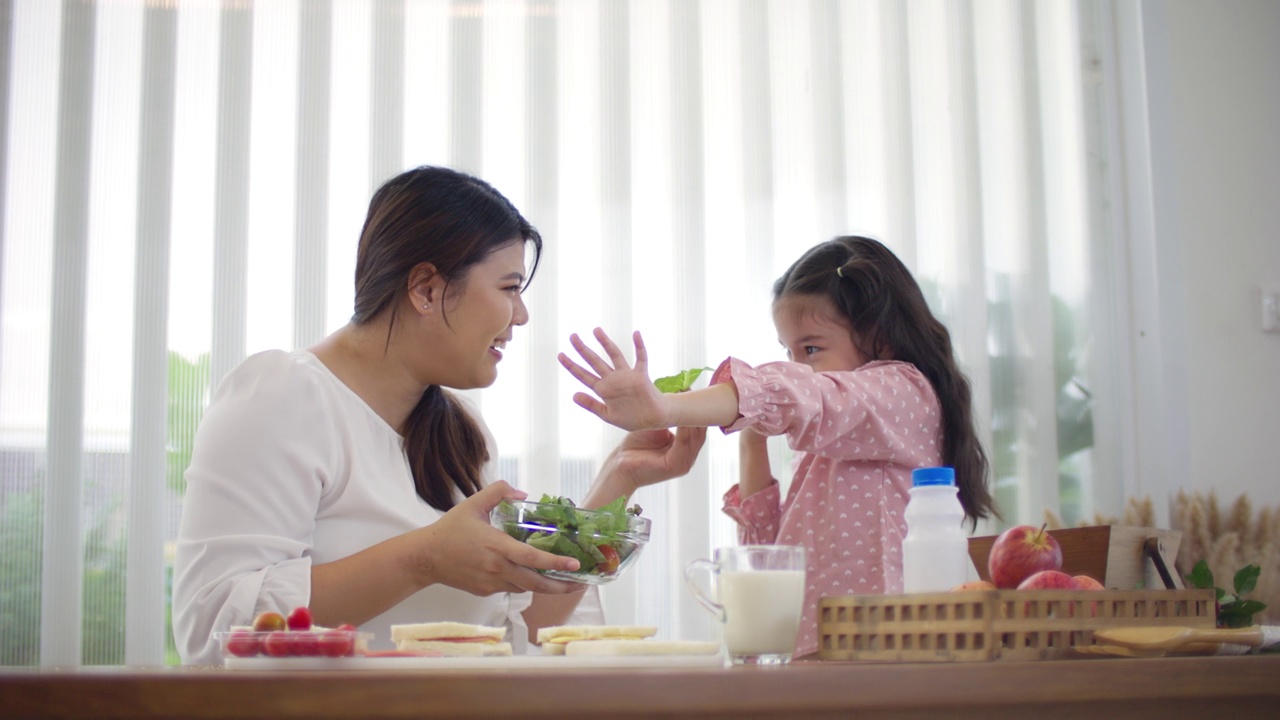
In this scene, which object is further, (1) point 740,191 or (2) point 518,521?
(1) point 740,191

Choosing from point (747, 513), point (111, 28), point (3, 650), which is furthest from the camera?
point (111, 28)

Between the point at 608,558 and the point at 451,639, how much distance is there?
0.22 m

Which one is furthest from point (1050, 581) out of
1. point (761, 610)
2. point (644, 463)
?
point (644, 463)

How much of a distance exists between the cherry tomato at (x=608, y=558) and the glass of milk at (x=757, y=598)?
0.23 m

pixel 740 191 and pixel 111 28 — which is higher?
pixel 111 28

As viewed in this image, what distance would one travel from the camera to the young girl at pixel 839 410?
132 centimetres

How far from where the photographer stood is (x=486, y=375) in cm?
162

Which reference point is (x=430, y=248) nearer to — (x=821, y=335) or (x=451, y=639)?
(x=821, y=335)

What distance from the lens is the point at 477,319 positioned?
1.57 m

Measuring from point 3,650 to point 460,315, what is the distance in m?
1.09

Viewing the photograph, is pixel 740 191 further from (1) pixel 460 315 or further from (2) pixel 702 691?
(2) pixel 702 691

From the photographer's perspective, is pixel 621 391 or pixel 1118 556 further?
pixel 621 391

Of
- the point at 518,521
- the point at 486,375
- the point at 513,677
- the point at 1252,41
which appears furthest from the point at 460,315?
the point at 1252,41

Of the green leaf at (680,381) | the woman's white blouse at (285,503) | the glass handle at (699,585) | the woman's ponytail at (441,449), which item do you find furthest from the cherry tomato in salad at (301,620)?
the green leaf at (680,381)
